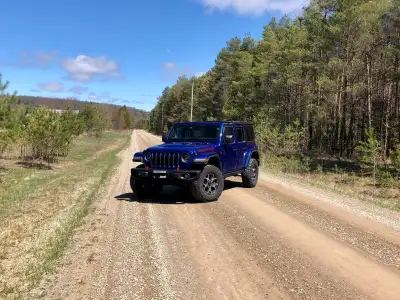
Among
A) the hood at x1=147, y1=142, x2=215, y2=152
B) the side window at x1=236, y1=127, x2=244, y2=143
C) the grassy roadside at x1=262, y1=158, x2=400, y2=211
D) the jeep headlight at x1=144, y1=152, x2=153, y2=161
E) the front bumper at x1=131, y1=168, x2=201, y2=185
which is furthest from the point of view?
the grassy roadside at x1=262, y1=158, x2=400, y2=211

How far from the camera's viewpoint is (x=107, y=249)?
5.55m

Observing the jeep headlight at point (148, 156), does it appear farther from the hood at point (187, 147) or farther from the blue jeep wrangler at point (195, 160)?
the hood at point (187, 147)

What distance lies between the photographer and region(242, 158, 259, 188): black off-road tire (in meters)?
11.5

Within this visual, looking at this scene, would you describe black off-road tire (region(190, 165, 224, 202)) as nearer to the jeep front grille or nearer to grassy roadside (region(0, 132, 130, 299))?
the jeep front grille

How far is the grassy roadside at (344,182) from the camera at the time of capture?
12289 millimetres

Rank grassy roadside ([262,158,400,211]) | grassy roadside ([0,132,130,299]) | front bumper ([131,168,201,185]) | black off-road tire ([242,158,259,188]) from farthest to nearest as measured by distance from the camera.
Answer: grassy roadside ([262,158,400,211])
black off-road tire ([242,158,259,188])
front bumper ([131,168,201,185])
grassy roadside ([0,132,130,299])

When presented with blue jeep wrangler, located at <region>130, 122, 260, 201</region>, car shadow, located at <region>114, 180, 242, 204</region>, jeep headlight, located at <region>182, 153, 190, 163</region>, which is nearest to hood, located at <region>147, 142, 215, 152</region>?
blue jeep wrangler, located at <region>130, 122, 260, 201</region>

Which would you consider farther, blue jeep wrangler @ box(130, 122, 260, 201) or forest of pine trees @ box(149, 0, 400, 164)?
forest of pine trees @ box(149, 0, 400, 164)

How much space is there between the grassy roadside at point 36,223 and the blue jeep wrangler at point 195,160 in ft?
5.22

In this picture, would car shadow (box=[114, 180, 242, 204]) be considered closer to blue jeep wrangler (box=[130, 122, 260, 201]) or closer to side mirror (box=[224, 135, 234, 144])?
blue jeep wrangler (box=[130, 122, 260, 201])

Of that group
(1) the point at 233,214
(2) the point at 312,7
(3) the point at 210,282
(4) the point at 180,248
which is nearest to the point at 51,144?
(1) the point at 233,214

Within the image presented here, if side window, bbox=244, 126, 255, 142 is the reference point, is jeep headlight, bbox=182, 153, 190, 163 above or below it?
below

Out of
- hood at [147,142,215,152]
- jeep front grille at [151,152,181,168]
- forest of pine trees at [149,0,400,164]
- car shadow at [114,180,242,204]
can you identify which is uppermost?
forest of pine trees at [149,0,400,164]

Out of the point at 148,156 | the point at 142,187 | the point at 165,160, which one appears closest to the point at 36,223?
the point at 142,187
